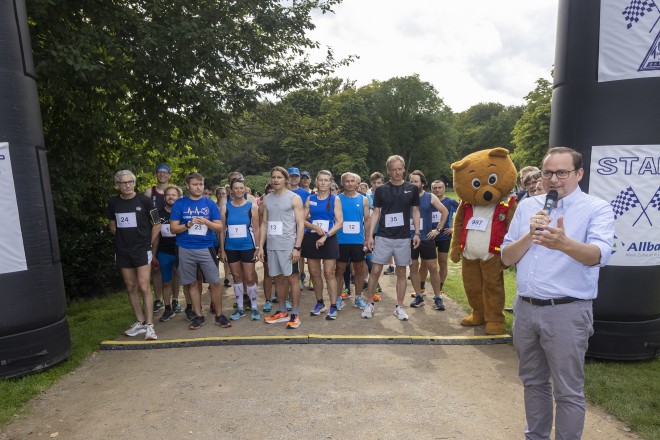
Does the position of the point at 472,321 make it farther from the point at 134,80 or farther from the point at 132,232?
the point at 134,80

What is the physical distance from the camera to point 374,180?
30.4 feet

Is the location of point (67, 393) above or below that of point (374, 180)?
below

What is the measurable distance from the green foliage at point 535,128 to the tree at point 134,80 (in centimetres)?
2809

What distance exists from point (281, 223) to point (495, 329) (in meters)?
3.36

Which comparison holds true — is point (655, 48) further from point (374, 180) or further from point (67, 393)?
point (67, 393)

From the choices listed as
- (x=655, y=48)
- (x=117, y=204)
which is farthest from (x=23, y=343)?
(x=655, y=48)

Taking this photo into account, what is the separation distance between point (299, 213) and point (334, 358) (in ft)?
7.02

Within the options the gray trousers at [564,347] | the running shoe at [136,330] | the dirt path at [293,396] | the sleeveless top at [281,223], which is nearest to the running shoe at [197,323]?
the running shoe at [136,330]

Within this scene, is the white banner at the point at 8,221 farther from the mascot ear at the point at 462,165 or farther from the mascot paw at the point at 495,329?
the mascot paw at the point at 495,329

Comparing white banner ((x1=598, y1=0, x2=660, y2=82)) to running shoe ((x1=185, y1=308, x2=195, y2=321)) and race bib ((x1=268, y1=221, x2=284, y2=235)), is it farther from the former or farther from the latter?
running shoe ((x1=185, y1=308, x2=195, y2=321))

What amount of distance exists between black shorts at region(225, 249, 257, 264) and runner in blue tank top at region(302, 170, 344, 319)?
0.81 meters

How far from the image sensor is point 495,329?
19.3 ft

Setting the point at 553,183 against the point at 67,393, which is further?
the point at 67,393

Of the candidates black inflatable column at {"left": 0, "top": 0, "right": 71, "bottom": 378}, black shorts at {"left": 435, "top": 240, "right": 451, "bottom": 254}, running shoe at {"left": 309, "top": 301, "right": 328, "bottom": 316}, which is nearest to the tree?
black inflatable column at {"left": 0, "top": 0, "right": 71, "bottom": 378}
